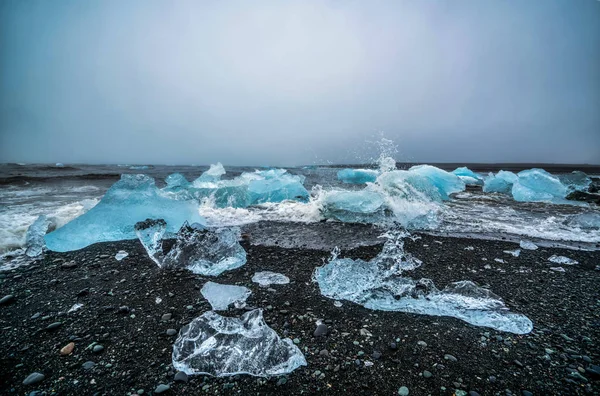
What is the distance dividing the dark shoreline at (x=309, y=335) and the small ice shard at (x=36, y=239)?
0.41 meters

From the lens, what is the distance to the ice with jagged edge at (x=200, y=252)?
2.73 metres

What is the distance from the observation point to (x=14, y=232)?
11.7ft

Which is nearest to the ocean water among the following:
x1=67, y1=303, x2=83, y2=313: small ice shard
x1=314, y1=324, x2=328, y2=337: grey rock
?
x1=67, y1=303, x2=83, y2=313: small ice shard

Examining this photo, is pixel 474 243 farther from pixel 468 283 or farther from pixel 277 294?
pixel 277 294

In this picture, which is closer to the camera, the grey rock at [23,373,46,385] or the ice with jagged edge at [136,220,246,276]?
the grey rock at [23,373,46,385]

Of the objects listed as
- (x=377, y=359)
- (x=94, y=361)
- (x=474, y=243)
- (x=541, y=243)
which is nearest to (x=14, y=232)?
(x=94, y=361)

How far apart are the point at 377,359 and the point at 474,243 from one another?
3.00m

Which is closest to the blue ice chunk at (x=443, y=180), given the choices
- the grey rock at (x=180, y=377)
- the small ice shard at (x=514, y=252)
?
the small ice shard at (x=514, y=252)

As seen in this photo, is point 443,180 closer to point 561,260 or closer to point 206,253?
point 561,260

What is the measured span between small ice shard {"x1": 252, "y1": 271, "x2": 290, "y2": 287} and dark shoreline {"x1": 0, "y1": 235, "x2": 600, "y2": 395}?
0.08 meters

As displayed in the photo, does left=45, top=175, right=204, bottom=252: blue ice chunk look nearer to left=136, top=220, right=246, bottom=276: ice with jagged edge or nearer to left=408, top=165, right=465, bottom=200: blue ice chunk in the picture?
left=136, top=220, right=246, bottom=276: ice with jagged edge

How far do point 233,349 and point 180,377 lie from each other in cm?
30

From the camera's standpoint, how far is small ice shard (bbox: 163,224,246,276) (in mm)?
2713

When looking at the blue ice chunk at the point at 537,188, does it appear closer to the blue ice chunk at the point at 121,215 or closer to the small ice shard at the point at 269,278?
the small ice shard at the point at 269,278
